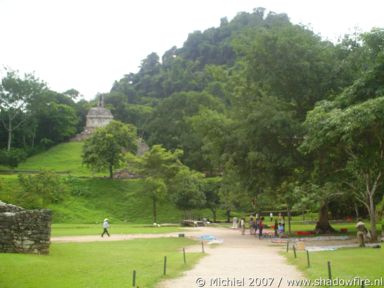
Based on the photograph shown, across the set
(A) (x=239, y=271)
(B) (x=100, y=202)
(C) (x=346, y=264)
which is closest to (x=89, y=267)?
(A) (x=239, y=271)

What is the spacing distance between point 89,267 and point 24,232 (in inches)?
175

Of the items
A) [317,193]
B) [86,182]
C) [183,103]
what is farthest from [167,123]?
[317,193]

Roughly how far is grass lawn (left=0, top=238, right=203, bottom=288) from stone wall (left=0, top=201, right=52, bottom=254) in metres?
0.88

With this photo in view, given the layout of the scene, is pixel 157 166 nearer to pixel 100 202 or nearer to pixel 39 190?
pixel 100 202

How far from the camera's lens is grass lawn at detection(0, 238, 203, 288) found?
13.9m

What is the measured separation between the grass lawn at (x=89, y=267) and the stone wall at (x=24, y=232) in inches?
34.5

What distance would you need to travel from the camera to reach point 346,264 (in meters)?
16.9

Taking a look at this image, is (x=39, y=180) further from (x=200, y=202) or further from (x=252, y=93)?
(x=252, y=93)

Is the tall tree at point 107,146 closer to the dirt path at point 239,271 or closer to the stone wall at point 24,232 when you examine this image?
the dirt path at point 239,271

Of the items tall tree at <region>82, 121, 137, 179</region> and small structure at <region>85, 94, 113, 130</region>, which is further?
small structure at <region>85, 94, 113, 130</region>

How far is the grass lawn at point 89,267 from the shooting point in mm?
13945

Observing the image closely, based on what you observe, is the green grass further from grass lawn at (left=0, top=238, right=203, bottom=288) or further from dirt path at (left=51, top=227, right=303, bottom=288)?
dirt path at (left=51, top=227, right=303, bottom=288)

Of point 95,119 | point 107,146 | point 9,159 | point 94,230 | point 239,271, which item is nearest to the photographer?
point 239,271

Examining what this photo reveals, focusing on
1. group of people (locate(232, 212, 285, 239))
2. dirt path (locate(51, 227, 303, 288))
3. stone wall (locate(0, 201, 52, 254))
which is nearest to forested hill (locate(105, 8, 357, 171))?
group of people (locate(232, 212, 285, 239))
